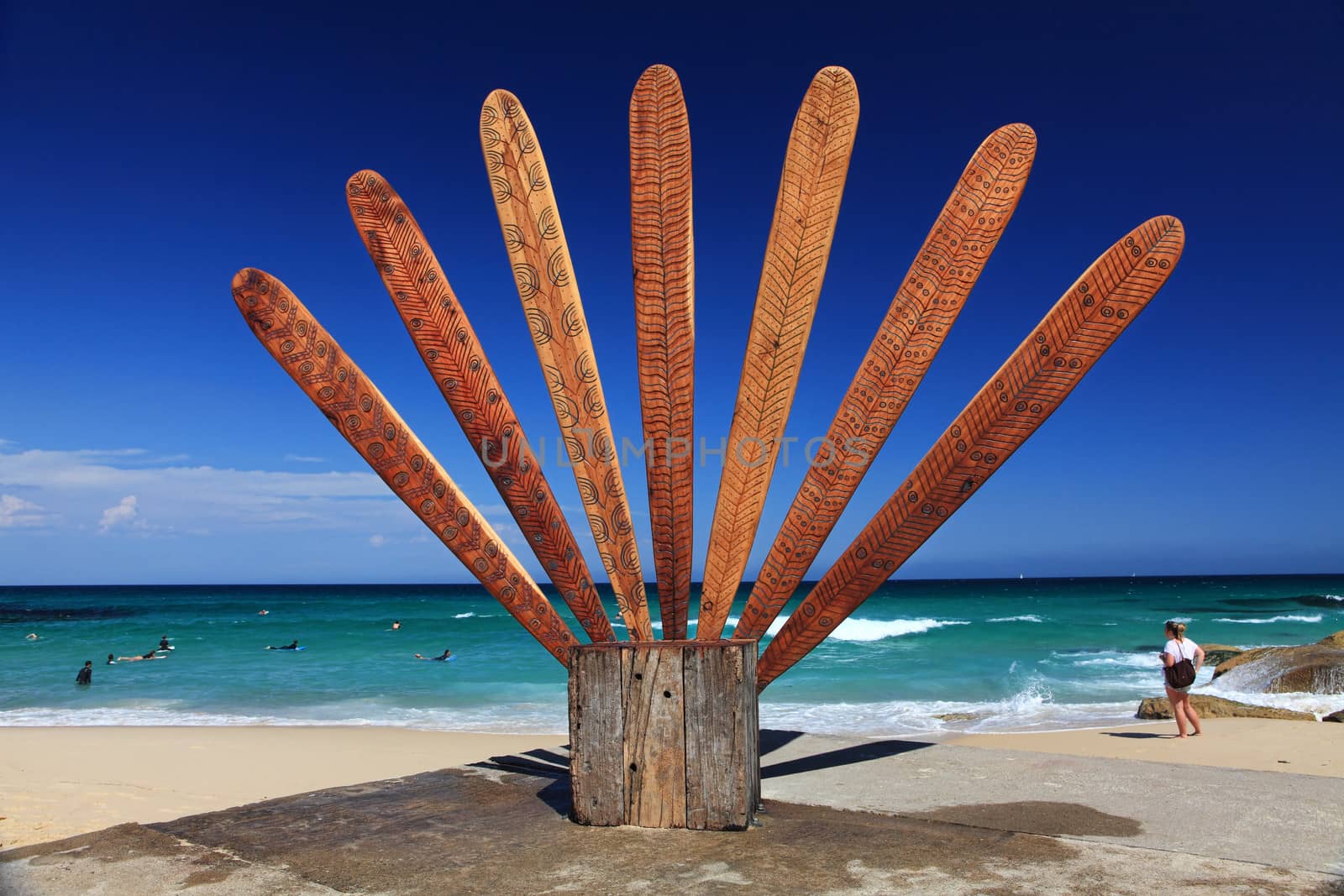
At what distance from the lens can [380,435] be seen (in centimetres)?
425

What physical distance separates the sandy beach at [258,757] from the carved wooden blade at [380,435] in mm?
4686

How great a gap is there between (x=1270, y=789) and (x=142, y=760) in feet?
35.9

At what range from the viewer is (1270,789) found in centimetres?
436

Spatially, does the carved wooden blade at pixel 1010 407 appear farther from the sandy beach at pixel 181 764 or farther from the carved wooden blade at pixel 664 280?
the sandy beach at pixel 181 764

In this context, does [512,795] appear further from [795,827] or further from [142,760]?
[142,760]

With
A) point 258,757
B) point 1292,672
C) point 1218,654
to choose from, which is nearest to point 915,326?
point 258,757

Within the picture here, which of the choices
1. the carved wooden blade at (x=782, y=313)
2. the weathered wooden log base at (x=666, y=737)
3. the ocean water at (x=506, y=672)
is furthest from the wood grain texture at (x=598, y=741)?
the ocean water at (x=506, y=672)

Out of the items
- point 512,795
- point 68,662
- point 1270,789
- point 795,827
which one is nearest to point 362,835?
point 512,795

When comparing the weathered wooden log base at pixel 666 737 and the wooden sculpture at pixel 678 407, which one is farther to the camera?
the wooden sculpture at pixel 678 407

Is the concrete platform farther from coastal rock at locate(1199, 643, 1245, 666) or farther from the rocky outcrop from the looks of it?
coastal rock at locate(1199, 643, 1245, 666)

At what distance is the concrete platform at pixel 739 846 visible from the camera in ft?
10.1

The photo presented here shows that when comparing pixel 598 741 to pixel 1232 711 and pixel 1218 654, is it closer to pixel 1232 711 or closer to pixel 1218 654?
pixel 1232 711

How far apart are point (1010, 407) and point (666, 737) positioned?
82.6 inches

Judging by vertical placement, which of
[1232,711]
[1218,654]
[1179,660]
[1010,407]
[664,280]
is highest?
[664,280]
